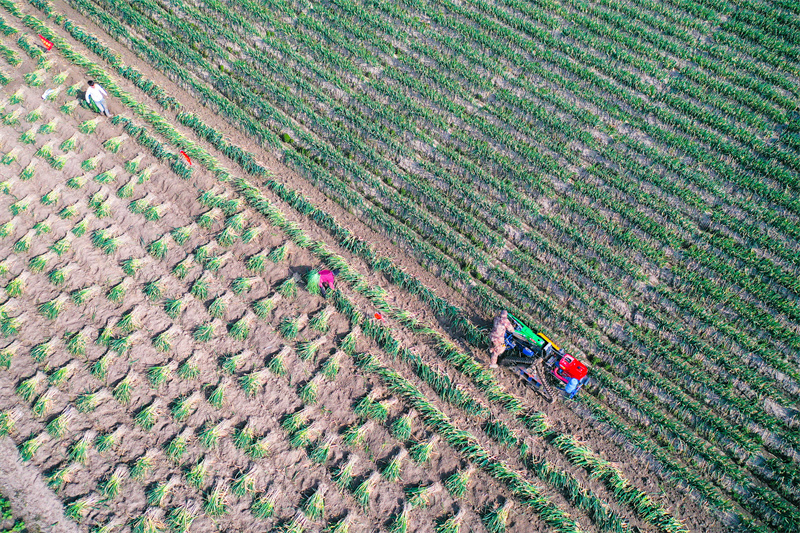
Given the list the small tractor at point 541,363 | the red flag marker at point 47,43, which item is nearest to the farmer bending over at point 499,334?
the small tractor at point 541,363

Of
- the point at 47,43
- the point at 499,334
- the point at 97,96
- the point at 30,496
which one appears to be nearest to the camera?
the point at 30,496

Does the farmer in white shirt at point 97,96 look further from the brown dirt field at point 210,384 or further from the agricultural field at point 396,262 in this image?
the brown dirt field at point 210,384

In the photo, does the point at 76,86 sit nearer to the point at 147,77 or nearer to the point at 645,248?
the point at 147,77

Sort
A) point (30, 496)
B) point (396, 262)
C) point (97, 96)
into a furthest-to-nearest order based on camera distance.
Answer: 1. point (97, 96)
2. point (396, 262)
3. point (30, 496)

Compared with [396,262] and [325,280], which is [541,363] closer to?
[396,262]

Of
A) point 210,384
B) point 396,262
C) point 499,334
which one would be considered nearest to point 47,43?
point 210,384

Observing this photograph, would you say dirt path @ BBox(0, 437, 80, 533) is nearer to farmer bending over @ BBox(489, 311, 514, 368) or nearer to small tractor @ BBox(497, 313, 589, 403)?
farmer bending over @ BBox(489, 311, 514, 368)

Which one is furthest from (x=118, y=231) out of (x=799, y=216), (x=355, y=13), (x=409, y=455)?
(x=799, y=216)
